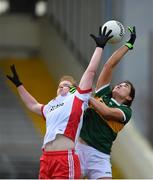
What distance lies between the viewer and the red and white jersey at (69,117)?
703 cm

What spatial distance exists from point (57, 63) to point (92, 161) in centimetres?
1039

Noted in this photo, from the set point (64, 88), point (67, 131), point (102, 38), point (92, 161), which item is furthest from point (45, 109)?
point (102, 38)

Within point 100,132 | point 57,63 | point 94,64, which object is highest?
point 57,63

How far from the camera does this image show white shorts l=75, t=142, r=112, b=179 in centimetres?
748

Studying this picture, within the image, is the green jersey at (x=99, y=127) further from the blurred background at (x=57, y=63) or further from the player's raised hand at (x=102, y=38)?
the blurred background at (x=57, y=63)

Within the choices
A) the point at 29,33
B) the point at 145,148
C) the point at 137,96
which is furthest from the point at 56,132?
the point at 29,33

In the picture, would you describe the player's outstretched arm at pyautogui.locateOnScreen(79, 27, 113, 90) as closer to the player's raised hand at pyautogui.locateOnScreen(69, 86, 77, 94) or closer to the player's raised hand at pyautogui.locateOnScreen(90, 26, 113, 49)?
the player's raised hand at pyautogui.locateOnScreen(90, 26, 113, 49)

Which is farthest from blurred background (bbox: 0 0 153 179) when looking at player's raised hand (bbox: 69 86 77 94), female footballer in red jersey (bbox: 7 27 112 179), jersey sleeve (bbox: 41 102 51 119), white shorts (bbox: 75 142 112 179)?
female footballer in red jersey (bbox: 7 27 112 179)

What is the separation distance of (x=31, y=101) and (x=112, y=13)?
252 inches

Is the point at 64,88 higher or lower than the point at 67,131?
higher

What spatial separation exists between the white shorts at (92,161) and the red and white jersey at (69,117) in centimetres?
44

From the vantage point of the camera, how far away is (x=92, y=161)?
24.6ft

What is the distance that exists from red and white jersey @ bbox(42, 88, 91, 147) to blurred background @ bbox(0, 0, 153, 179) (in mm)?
5089

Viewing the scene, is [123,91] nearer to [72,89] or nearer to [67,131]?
[72,89]
